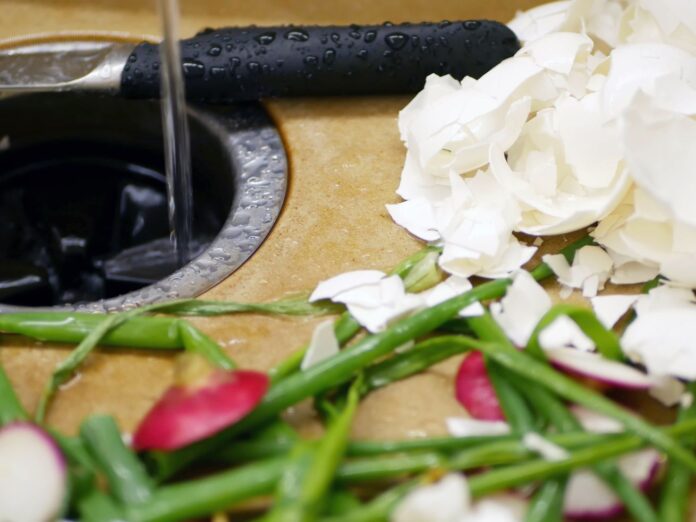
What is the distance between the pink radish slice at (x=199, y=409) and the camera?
73 centimetres

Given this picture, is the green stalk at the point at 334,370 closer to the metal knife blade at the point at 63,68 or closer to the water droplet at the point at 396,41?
the water droplet at the point at 396,41

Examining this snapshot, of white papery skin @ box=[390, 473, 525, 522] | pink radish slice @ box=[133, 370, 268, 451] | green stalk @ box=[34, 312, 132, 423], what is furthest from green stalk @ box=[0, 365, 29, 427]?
white papery skin @ box=[390, 473, 525, 522]

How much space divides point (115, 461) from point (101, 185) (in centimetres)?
73

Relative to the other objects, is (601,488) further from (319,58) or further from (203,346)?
(319,58)

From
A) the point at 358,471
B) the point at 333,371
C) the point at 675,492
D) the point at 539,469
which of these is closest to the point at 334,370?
the point at 333,371

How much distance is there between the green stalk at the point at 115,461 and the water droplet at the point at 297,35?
63cm

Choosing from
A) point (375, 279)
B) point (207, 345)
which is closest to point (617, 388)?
point (375, 279)

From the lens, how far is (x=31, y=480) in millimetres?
716

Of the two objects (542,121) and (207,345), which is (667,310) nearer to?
(542,121)

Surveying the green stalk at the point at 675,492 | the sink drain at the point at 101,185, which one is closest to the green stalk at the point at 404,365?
the green stalk at the point at 675,492

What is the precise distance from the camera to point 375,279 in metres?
0.97

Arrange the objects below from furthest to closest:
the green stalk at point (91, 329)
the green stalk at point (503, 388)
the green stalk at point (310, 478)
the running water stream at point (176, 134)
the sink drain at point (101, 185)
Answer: the sink drain at point (101, 185)
the running water stream at point (176, 134)
the green stalk at point (91, 329)
the green stalk at point (503, 388)
the green stalk at point (310, 478)

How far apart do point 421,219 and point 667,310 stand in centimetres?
31

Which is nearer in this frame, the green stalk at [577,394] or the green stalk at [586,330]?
the green stalk at [577,394]
